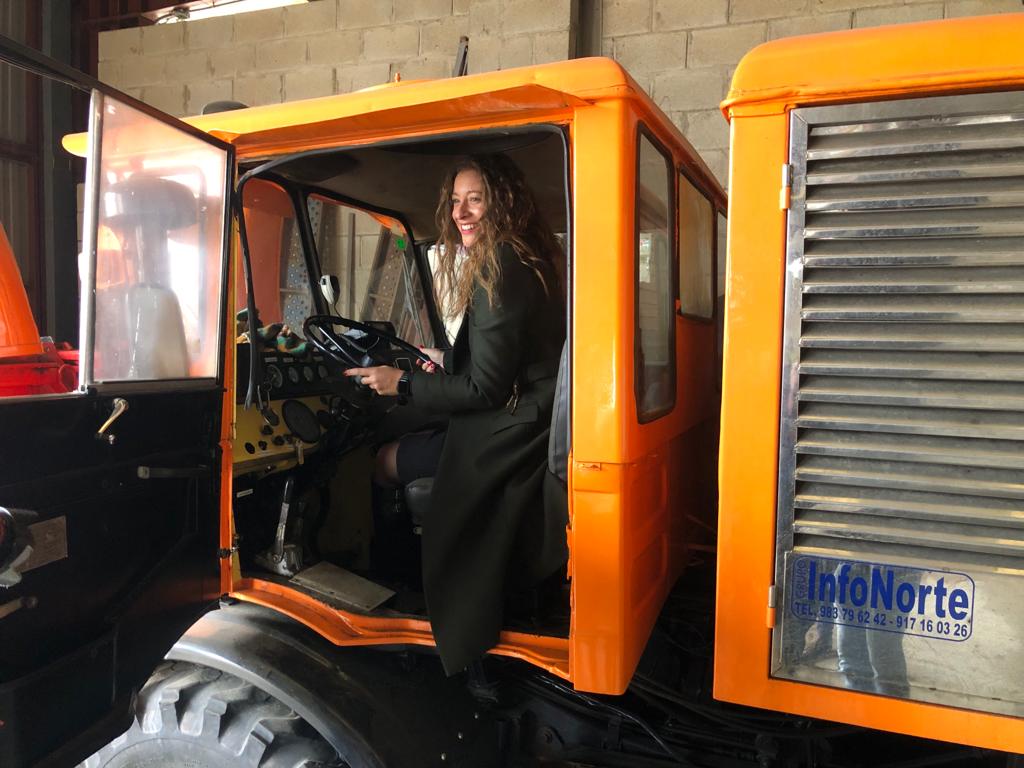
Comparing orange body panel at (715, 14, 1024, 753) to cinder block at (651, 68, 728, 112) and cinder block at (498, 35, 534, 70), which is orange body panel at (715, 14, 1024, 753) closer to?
cinder block at (651, 68, 728, 112)

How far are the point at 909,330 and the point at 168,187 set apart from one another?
160cm

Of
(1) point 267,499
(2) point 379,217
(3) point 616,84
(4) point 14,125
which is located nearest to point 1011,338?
(3) point 616,84

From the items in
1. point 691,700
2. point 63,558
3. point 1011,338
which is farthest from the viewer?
point 691,700

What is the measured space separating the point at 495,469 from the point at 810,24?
4086 mm

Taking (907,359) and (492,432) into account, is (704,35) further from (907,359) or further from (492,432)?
(907,359)

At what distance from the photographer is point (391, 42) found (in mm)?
5605

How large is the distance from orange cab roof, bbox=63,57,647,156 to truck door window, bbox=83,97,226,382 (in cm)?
25

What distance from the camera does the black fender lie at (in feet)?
5.41

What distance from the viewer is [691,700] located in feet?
6.06

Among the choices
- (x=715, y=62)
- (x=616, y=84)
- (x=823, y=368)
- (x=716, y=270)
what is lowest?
(x=823, y=368)

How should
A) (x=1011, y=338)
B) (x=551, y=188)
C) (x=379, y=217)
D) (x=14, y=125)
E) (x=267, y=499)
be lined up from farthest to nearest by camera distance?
1. (x=14, y=125)
2. (x=379, y=217)
3. (x=551, y=188)
4. (x=267, y=499)
5. (x=1011, y=338)

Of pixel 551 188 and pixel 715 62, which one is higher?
pixel 715 62

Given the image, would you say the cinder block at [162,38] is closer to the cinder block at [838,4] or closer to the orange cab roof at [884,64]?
the cinder block at [838,4]

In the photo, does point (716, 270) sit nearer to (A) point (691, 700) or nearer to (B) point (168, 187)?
(A) point (691, 700)
